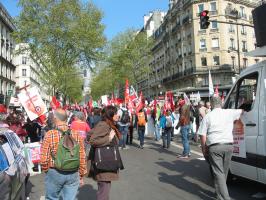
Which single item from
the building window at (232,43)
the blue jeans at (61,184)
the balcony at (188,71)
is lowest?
the blue jeans at (61,184)

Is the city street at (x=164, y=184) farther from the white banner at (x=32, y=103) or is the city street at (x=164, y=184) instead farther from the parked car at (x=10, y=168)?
the parked car at (x=10, y=168)

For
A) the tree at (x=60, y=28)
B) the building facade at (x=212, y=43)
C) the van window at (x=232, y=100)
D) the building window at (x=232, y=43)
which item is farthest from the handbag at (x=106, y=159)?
the building window at (x=232, y=43)

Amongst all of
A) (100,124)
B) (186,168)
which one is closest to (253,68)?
(100,124)

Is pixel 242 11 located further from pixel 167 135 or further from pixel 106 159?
pixel 106 159

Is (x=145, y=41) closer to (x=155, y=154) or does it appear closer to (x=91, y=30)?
(x=91, y=30)

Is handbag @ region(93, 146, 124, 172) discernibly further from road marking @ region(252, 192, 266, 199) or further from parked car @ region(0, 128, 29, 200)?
road marking @ region(252, 192, 266, 199)

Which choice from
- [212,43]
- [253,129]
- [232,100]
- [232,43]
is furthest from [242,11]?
[253,129]

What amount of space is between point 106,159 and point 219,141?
186 centimetres

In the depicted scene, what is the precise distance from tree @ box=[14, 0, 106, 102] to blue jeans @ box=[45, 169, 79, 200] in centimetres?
3618

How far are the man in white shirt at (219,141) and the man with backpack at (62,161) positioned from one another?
7.35 feet

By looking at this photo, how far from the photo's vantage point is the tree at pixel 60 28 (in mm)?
39938

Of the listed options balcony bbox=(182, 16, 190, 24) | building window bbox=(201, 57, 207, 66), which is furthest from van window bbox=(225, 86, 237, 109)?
balcony bbox=(182, 16, 190, 24)

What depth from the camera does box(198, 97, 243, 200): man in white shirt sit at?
607 centimetres

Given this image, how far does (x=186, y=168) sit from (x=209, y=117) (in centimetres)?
390
